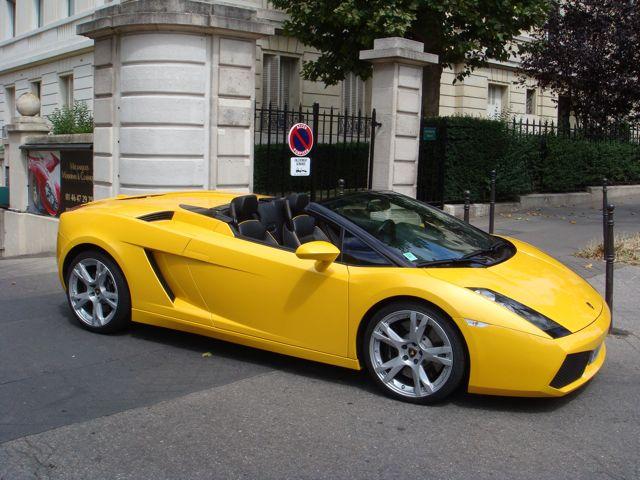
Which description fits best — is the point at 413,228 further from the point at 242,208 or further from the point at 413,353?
the point at 242,208

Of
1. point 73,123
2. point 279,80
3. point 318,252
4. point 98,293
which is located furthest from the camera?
point 279,80

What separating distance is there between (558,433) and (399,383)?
1.00m

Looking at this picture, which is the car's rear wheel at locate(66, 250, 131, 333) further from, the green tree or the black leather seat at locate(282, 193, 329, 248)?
the green tree

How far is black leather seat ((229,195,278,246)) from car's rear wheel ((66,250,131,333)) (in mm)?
1067

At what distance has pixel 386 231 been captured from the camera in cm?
521

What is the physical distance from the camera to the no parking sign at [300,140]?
9.47 metres

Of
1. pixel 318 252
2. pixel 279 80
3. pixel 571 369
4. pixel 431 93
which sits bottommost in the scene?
pixel 571 369

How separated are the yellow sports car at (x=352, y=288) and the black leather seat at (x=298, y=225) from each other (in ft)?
0.04

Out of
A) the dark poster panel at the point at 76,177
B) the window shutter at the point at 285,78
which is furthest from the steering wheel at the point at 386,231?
the window shutter at the point at 285,78

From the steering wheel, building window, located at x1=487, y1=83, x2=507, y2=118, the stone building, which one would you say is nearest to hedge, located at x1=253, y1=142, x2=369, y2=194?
the stone building

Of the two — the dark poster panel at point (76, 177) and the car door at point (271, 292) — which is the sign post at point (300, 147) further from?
the car door at point (271, 292)

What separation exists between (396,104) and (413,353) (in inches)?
310

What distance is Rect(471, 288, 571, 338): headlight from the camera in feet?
14.4

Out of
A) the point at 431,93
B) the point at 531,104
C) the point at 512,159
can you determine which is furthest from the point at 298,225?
the point at 531,104
